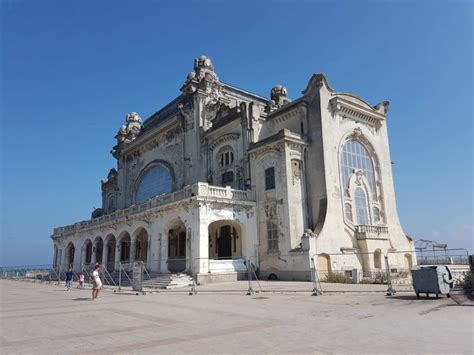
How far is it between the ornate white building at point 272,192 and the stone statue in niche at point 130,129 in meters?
15.4

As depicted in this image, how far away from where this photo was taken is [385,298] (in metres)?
14.5

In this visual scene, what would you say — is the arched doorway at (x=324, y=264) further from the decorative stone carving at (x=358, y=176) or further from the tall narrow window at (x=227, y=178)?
the tall narrow window at (x=227, y=178)

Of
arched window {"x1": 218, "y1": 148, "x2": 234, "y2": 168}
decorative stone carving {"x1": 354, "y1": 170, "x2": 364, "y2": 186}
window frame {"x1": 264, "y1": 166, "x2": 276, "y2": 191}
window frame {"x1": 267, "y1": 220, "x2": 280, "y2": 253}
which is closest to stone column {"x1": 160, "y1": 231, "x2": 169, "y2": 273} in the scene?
window frame {"x1": 267, "y1": 220, "x2": 280, "y2": 253}

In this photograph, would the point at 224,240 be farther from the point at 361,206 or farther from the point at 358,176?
the point at 358,176

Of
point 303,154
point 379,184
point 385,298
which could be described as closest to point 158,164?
point 303,154

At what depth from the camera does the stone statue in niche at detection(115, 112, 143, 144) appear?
53.3 metres

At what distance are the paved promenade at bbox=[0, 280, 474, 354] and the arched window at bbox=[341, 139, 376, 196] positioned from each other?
18196mm

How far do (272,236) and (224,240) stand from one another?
5.02 metres

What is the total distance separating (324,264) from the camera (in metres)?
26.4

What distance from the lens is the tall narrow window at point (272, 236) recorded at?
2858 cm

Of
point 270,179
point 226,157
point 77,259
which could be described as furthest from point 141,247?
point 270,179

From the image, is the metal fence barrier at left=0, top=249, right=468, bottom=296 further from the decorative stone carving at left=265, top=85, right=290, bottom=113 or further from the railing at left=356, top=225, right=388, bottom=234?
the decorative stone carving at left=265, top=85, right=290, bottom=113

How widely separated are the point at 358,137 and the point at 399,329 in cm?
2688

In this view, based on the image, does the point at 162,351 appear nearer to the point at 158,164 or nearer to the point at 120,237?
the point at 120,237
